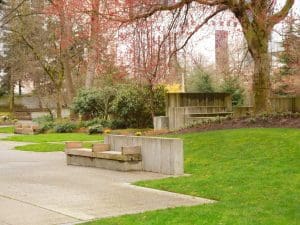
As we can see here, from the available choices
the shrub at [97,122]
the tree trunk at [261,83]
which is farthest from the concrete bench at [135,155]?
the shrub at [97,122]

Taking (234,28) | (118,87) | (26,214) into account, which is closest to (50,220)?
(26,214)

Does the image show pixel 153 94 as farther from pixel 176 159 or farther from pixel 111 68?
pixel 176 159

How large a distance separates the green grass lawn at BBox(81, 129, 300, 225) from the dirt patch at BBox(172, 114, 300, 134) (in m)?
1.12

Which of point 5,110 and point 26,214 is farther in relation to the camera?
point 5,110

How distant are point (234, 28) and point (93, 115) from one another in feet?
50.8

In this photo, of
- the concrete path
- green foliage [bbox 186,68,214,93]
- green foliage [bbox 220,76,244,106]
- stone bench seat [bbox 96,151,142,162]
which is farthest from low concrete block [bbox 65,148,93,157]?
green foliage [bbox 186,68,214,93]

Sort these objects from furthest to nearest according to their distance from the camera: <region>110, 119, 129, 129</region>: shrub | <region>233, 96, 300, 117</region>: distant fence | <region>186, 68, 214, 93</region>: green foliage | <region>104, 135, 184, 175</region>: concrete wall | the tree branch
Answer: <region>186, 68, 214, 93</region>: green foliage < <region>110, 119, 129, 129</region>: shrub < <region>233, 96, 300, 117</region>: distant fence < the tree branch < <region>104, 135, 184, 175</region>: concrete wall

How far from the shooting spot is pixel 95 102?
104 ft

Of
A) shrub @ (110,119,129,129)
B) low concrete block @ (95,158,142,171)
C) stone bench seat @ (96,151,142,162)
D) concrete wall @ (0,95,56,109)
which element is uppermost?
concrete wall @ (0,95,56,109)

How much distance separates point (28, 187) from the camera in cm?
1059

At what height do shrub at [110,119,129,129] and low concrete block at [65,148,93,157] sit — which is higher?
shrub at [110,119,129,129]

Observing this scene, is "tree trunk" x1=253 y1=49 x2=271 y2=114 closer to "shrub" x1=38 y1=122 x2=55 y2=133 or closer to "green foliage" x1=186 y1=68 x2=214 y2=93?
"shrub" x1=38 y1=122 x2=55 y2=133

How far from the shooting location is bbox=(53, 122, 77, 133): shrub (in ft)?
102

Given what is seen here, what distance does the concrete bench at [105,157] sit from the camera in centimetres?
1262
